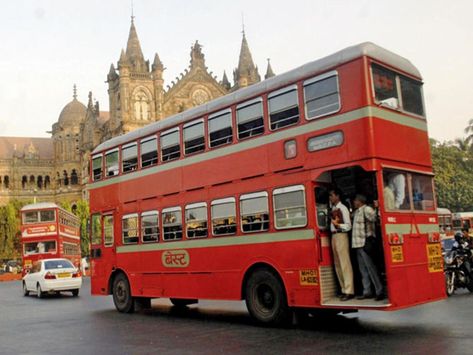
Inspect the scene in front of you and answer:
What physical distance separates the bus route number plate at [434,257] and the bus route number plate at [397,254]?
983 millimetres

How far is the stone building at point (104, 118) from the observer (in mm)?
72438

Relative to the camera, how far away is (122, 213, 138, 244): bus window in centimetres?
1553

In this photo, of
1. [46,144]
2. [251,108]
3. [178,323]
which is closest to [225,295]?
[178,323]

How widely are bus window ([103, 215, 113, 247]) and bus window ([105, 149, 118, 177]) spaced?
1.29 m

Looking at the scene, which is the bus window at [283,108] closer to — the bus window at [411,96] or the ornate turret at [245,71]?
the bus window at [411,96]

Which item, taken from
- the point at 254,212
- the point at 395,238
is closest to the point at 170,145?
the point at 254,212

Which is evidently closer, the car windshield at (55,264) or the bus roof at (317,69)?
the bus roof at (317,69)

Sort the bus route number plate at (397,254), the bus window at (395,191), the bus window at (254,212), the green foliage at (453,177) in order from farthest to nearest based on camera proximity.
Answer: the green foliage at (453,177)
the bus window at (254,212)
the bus window at (395,191)
the bus route number plate at (397,254)

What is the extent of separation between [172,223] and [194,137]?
2.24 meters

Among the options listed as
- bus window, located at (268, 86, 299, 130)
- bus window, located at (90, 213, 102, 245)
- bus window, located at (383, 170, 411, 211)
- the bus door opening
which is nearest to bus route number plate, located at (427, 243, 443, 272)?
the bus door opening

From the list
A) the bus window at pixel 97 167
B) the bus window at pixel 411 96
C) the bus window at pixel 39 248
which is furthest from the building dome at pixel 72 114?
the bus window at pixel 411 96

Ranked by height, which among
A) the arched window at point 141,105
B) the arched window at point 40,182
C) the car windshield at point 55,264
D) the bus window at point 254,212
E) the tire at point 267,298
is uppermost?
the arched window at point 141,105

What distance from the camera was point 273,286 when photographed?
37.1 feet

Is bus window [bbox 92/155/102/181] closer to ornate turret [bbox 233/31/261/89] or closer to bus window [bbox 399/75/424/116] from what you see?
bus window [bbox 399/75/424/116]
